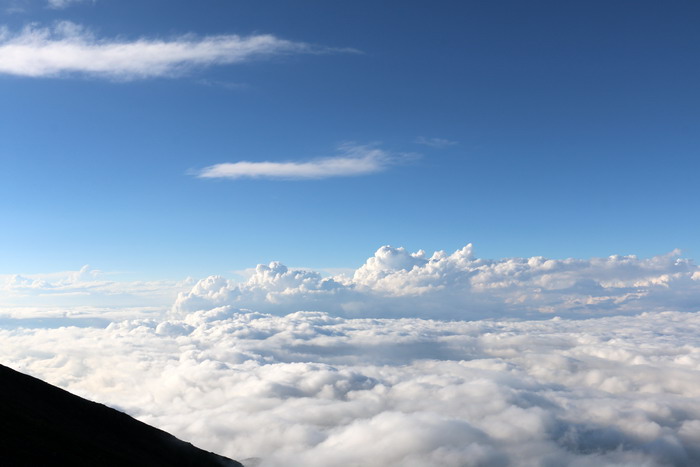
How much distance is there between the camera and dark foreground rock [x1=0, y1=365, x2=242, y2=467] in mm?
88688

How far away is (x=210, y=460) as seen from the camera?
555 ft

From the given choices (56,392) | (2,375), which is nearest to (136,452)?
(56,392)

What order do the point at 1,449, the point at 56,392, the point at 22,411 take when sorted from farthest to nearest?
the point at 56,392, the point at 22,411, the point at 1,449

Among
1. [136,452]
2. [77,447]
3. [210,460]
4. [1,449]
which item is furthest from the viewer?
[210,460]

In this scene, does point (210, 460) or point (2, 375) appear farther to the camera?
point (210, 460)

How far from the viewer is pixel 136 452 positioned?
131250 mm

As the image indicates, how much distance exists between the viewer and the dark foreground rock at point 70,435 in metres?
88.7

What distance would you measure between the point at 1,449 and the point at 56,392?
258 ft

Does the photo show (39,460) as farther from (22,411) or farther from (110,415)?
(110,415)

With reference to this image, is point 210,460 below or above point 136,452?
below

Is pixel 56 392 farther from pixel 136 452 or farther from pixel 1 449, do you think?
pixel 1 449

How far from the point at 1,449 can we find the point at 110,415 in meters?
78.9

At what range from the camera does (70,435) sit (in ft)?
363

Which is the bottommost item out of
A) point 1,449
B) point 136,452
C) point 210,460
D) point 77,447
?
point 210,460
